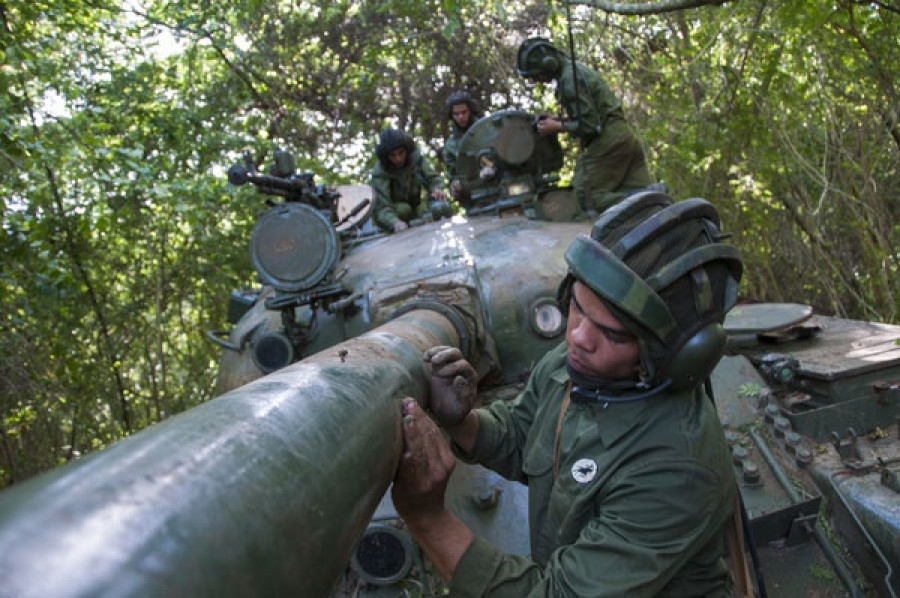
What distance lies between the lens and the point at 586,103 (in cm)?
594

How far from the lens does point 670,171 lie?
11.3 meters

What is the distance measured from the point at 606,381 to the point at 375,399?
753 mm

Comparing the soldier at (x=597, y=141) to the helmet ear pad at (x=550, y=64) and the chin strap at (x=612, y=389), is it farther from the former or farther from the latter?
the chin strap at (x=612, y=389)

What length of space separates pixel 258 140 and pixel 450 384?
970 centimetres

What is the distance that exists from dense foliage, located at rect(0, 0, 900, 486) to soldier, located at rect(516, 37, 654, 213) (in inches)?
23.9

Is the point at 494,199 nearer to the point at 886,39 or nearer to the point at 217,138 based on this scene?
the point at 886,39

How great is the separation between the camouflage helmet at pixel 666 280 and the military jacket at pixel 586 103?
3.83 meters

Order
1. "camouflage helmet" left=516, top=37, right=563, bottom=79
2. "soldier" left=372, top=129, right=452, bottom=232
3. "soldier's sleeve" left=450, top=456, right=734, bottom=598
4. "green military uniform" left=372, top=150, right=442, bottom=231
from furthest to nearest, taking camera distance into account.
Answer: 1. "green military uniform" left=372, top=150, right=442, bottom=231
2. "soldier" left=372, top=129, right=452, bottom=232
3. "camouflage helmet" left=516, top=37, right=563, bottom=79
4. "soldier's sleeve" left=450, top=456, right=734, bottom=598

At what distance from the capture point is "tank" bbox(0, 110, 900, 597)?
93 cm

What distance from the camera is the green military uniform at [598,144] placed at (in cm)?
586

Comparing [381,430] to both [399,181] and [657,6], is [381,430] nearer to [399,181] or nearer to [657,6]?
[657,6]

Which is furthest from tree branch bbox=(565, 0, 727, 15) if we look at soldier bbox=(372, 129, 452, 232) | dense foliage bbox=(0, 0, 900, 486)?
soldier bbox=(372, 129, 452, 232)

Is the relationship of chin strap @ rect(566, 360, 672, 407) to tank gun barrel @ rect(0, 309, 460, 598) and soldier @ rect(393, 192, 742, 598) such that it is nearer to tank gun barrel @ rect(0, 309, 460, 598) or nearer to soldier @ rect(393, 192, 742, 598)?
soldier @ rect(393, 192, 742, 598)

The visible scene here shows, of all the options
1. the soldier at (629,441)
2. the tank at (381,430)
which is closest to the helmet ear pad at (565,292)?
the soldier at (629,441)
